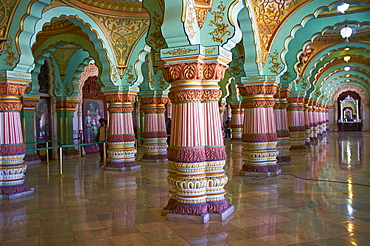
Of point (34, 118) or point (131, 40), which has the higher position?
point (131, 40)

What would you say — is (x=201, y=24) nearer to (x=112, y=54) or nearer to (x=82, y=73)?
(x=112, y=54)

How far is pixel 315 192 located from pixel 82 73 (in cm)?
1126

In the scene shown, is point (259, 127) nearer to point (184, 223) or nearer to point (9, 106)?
point (184, 223)

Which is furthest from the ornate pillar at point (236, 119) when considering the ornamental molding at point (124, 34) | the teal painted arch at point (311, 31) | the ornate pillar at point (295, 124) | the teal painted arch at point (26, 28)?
the teal painted arch at point (26, 28)

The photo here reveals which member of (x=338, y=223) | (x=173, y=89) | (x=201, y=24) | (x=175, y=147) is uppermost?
(x=201, y=24)

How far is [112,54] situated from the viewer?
9266 mm

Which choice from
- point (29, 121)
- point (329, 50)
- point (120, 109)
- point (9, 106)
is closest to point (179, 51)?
point (9, 106)

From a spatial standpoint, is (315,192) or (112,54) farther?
(112,54)

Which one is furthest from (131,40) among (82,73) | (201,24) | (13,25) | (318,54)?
(318,54)

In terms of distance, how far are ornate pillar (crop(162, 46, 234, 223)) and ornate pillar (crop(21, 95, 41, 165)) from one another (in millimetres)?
8445

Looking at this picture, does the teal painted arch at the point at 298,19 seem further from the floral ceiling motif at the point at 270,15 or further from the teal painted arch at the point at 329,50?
the teal painted arch at the point at 329,50

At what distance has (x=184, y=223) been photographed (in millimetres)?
4445

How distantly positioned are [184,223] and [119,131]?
5.56 meters

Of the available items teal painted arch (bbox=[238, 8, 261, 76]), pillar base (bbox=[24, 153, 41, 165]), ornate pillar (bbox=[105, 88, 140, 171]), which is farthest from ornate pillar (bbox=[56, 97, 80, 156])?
teal painted arch (bbox=[238, 8, 261, 76])
